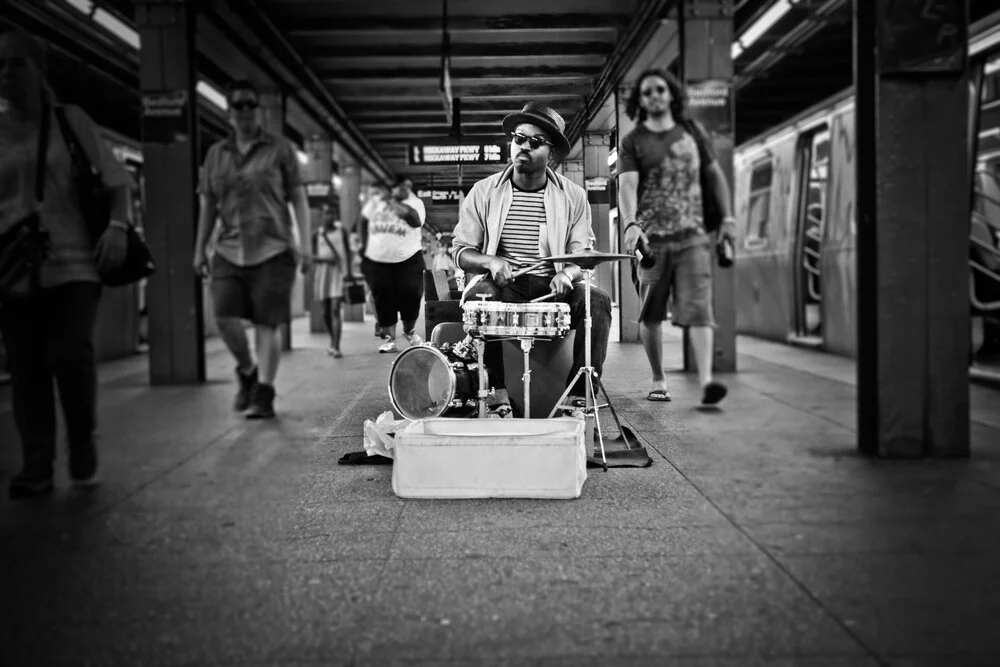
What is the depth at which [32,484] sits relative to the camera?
145 centimetres

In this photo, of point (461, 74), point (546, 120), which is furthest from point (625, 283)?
point (461, 74)

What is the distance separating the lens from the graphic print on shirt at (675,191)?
149 centimetres

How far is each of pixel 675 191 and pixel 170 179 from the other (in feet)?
2.72

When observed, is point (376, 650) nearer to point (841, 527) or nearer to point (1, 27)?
point (841, 527)

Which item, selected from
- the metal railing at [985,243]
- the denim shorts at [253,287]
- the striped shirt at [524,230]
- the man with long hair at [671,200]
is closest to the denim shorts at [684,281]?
the man with long hair at [671,200]

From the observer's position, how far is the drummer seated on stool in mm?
1953

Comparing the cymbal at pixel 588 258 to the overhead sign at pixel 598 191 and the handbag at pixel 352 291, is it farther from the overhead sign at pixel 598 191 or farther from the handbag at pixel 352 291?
the handbag at pixel 352 291

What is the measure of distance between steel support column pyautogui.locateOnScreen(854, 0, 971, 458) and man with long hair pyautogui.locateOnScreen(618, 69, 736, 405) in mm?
1300

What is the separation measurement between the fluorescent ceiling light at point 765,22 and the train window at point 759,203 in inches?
8.2

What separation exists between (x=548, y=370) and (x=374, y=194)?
30.1 inches

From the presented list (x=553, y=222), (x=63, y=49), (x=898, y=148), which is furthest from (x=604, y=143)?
(x=898, y=148)

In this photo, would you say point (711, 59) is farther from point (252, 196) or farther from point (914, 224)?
point (914, 224)

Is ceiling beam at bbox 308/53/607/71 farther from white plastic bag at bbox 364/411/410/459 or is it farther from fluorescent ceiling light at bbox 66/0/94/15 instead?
white plastic bag at bbox 364/411/410/459

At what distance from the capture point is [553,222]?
1.97 m
